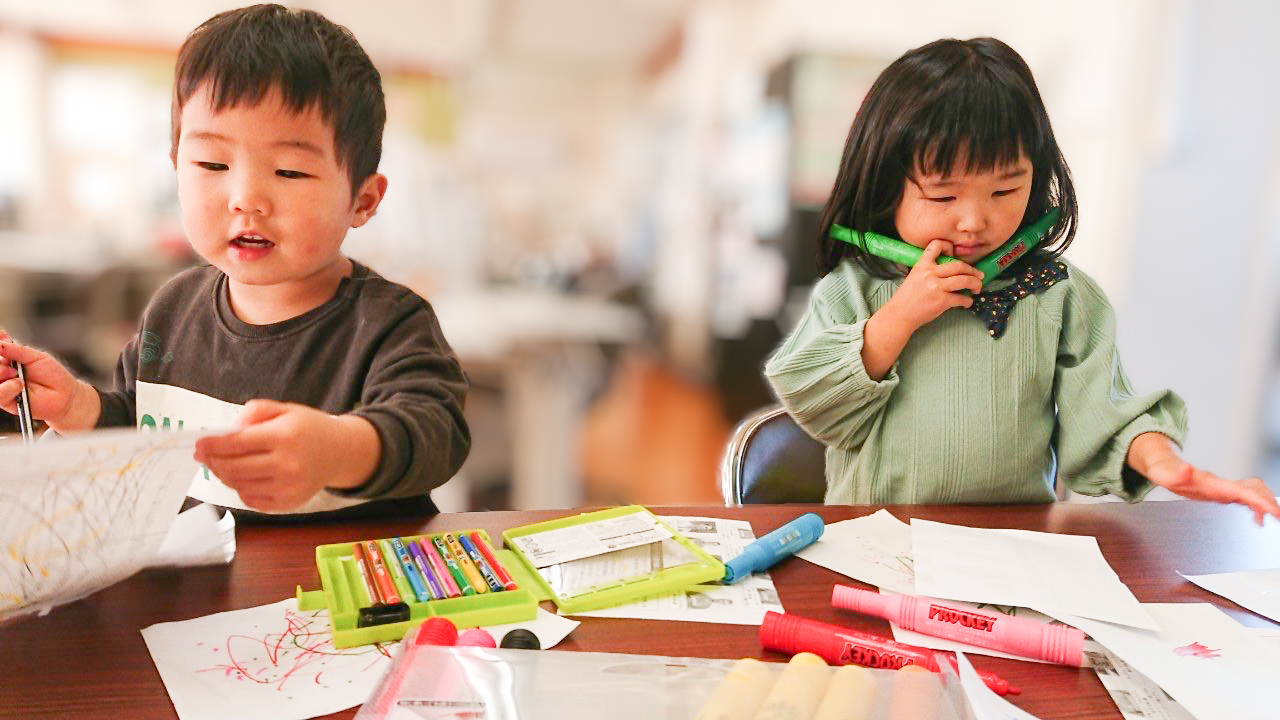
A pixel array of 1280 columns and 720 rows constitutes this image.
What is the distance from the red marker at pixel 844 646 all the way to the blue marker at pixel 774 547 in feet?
0.30

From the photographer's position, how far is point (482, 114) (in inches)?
430

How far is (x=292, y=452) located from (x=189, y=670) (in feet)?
0.43

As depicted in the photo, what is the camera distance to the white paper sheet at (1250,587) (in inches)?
25.6

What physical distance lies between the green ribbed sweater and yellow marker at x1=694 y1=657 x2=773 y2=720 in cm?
37

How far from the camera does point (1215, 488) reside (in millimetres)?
718

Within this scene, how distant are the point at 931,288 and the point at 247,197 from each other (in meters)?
0.58

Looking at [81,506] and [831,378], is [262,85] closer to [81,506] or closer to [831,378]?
[81,506]

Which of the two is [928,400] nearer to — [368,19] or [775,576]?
[775,576]

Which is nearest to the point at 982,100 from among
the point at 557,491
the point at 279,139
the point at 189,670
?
the point at 279,139

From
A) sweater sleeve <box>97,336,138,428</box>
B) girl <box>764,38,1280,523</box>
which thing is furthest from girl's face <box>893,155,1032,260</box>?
sweater sleeve <box>97,336,138,428</box>

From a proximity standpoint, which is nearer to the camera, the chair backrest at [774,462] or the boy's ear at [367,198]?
the boy's ear at [367,198]

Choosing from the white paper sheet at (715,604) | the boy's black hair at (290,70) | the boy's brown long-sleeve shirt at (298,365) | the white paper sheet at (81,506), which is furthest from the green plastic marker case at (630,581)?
the boy's black hair at (290,70)

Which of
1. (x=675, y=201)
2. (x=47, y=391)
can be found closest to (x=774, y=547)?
(x=47, y=391)

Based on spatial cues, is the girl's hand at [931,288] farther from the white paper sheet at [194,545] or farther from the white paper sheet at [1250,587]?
the white paper sheet at [194,545]
